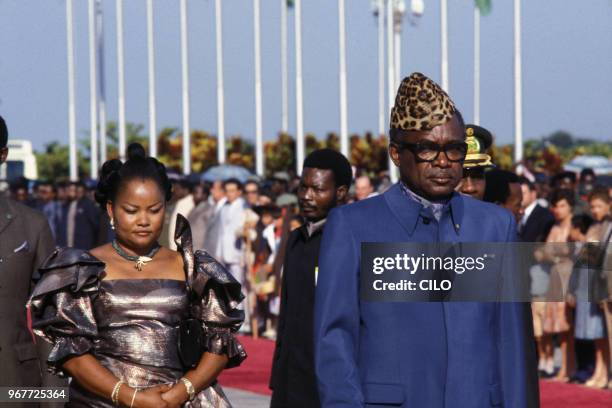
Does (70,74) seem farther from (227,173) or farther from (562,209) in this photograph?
(562,209)

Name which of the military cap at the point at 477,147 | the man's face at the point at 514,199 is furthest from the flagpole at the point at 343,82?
the military cap at the point at 477,147

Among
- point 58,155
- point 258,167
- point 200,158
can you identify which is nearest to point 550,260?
point 258,167

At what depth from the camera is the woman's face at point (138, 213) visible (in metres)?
5.91

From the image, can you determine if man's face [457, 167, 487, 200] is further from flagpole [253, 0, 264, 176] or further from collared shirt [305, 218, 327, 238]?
flagpole [253, 0, 264, 176]

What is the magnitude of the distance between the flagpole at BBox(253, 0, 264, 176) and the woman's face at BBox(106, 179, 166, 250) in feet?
127

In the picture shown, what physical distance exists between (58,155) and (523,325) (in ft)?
305

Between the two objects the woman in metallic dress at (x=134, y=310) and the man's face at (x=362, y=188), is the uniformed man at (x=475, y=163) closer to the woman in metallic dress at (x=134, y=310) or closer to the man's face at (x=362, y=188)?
the woman in metallic dress at (x=134, y=310)

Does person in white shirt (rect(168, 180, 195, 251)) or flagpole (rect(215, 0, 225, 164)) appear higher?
flagpole (rect(215, 0, 225, 164))

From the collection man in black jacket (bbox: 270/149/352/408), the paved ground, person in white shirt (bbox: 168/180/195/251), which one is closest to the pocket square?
man in black jacket (bbox: 270/149/352/408)

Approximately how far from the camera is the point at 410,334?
504 centimetres

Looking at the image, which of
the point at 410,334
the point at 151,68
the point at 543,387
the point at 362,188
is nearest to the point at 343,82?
the point at 151,68

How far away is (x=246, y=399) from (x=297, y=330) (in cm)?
578

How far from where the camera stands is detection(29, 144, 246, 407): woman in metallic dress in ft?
19.1

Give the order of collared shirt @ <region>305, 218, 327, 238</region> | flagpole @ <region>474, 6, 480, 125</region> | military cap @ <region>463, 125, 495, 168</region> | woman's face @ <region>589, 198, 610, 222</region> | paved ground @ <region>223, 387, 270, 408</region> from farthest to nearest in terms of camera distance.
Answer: flagpole @ <region>474, 6, 480, 125</region> < woman's face @ <region>589, 198, 610, 222</region> < paved ground @ <region>223, 387, 270, 408</region> < collared shirt @ <region>305, 218, 327, 238</region> < military cap @ <region>463, 125, 495, 168</region>
